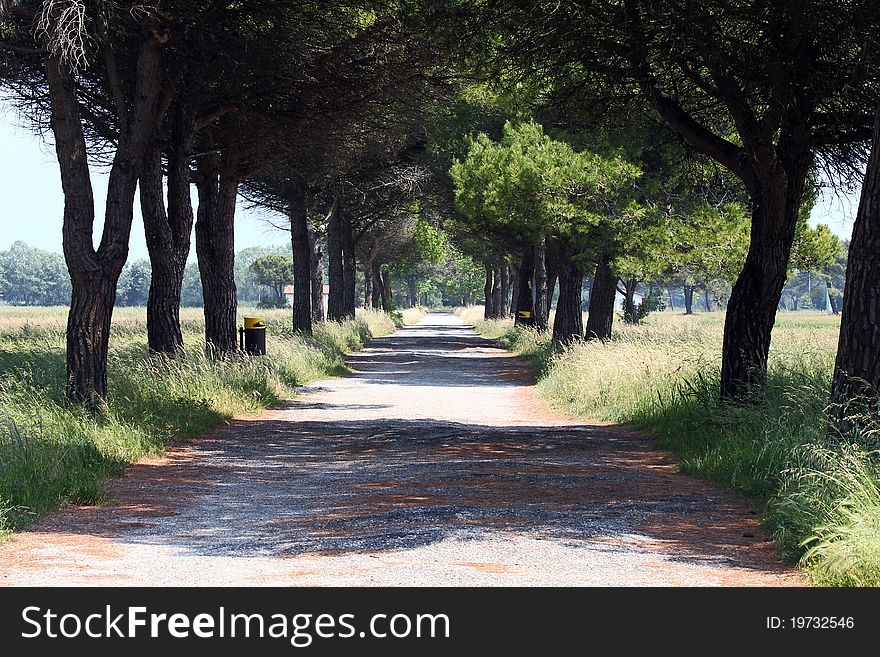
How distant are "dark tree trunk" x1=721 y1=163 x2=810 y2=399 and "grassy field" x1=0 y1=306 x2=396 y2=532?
6.99m

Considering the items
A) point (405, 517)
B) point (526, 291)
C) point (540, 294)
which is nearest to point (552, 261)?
point (540, 294)

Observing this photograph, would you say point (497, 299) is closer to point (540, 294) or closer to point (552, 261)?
point (540, 294)

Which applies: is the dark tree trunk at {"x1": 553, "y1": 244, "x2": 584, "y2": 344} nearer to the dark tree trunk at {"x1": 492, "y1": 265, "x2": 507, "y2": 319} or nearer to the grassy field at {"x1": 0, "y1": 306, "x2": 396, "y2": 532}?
the grassy field at {"x1": 0, "y1": 306, "x2": 396, "y2": 532}

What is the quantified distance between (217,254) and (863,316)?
14.8 meters

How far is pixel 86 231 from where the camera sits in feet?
45.7

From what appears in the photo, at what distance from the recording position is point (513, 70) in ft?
53.8

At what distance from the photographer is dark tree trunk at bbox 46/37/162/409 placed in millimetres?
13727

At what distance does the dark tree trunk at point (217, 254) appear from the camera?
2206 centimetres

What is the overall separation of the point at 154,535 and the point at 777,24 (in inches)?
354

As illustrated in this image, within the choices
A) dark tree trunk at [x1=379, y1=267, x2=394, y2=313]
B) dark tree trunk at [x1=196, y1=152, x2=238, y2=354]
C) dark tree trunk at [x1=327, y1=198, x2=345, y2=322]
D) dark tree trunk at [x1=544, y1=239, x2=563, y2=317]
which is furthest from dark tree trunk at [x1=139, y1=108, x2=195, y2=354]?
dark tree trunk at [x1=379, y1=267, x2=394, y2=313]

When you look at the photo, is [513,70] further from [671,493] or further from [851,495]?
[851,495]

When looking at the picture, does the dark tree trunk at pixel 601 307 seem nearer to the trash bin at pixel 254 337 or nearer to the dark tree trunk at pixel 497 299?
→ the trash bin at pixel 254 337

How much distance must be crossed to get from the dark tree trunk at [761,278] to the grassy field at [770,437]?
36 centimetres
